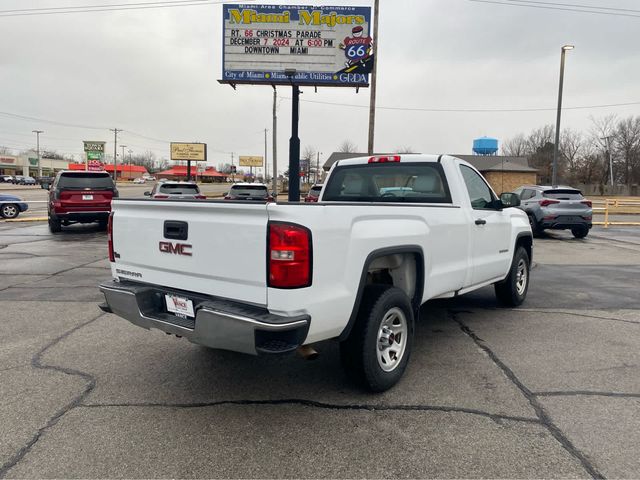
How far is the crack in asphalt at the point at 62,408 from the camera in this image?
2.71m

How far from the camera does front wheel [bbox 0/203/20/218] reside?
19.6 m

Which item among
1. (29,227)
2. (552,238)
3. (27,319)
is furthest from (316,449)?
(29,227)

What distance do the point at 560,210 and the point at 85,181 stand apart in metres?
14.9

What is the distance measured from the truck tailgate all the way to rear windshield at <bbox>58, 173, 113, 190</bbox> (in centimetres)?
1190

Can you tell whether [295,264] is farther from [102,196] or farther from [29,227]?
[29,227]

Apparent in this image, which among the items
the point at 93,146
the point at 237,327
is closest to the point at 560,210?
the point at 237,327

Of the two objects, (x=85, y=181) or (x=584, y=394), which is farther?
(x=85, y=181)

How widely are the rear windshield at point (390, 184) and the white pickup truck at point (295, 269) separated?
0.06m

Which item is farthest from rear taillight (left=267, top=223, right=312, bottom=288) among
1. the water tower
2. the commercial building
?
the commercial building

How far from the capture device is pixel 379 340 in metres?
3.61

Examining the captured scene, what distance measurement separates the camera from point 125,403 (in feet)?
11.3

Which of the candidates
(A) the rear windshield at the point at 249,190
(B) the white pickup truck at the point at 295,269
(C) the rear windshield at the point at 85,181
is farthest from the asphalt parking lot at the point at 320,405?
(A) the rear windshield at the point at 249,190

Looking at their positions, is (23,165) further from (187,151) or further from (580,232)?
(580,232)

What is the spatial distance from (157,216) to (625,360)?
4.39 m
